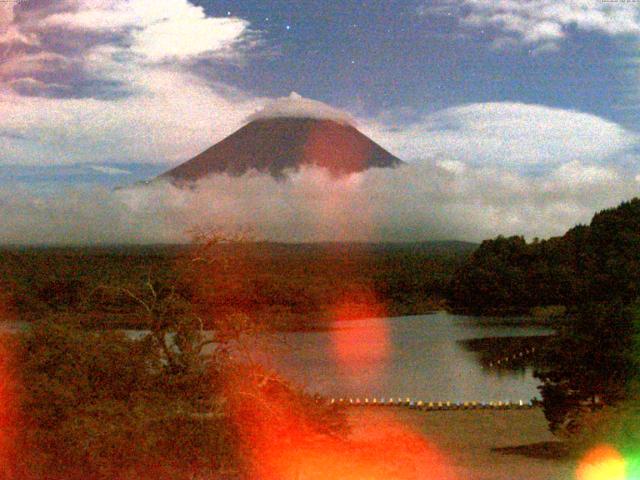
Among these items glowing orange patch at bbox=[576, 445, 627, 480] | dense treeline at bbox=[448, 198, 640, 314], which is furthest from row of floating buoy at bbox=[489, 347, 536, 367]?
glowing orange patch at bbox=[576, 445, 627, 480]

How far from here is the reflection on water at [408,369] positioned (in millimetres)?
16531

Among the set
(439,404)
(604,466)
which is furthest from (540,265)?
(604,466)

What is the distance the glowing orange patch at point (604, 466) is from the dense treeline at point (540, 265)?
1133 inches

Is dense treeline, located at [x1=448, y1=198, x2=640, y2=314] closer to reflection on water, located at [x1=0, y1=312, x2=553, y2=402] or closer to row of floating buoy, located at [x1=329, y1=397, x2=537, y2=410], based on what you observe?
reflection on water, located at [x1=0, y1=312, x2=553, y2=402]

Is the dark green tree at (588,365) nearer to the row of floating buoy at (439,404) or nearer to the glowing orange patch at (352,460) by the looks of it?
the glowing orange patch at (352,460)

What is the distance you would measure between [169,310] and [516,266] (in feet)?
115

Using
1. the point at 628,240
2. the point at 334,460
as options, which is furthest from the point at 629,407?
the point at 628,240

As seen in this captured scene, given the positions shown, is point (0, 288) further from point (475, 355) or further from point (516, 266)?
point (516, 266)

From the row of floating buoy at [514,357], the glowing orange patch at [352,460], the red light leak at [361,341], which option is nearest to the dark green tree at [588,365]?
the glowing orange patch at [352,460]

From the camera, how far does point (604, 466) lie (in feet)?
24.9

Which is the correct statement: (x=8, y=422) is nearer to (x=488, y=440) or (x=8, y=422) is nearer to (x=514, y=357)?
(x=488, y=440)

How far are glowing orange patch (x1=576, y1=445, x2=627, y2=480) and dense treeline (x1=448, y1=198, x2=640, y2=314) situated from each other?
28779 millimetres

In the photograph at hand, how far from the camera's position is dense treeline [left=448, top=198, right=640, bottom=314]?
37438 mm

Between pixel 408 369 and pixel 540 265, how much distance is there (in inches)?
821
